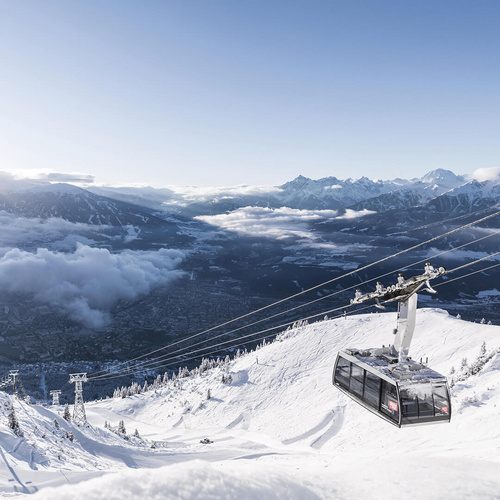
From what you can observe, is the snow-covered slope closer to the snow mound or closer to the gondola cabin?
the snow mound

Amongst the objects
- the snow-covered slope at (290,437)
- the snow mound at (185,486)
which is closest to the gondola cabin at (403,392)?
the snow-covered slope at (290,437)

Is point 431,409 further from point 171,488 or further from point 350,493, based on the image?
point 171,488

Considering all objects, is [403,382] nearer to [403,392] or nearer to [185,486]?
[403,392]

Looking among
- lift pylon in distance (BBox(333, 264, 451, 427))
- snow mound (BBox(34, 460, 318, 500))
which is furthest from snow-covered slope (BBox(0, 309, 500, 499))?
lift pylon in distance (BBox(333, 264, 451, 427))

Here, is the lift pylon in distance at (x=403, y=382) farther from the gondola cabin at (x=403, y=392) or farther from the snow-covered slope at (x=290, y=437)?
the snow-covered slope at (x=290, y=437)

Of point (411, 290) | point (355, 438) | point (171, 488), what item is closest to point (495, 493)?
point (411, 290)

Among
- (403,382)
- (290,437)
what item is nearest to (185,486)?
(403,382)

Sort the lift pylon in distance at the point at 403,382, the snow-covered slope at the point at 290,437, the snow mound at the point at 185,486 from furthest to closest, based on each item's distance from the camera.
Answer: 1. the lift pylon in distance at the point at 403,382
2. the snow-covered slope at the point at 290,437
3. the snow mound at the point at 185,486
